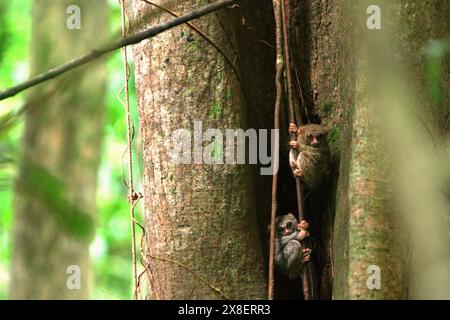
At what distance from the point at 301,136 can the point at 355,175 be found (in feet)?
2.59

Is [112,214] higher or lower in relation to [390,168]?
lower

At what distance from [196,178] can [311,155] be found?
70 cm

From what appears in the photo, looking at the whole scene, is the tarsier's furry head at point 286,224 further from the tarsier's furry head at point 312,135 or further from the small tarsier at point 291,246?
the tarsier's furry head at point 312,135

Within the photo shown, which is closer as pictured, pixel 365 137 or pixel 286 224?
pixel 365 137

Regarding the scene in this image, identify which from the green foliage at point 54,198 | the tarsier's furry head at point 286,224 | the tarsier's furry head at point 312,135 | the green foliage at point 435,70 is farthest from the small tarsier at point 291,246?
the green foliage at point 54,198

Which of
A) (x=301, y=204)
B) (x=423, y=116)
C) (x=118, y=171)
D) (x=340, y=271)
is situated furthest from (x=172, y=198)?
(x=118, y=171)

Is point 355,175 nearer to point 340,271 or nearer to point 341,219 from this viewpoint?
point 341,219

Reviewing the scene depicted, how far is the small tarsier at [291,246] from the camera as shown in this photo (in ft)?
13.1

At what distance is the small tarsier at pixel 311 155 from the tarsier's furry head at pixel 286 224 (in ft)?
0.75

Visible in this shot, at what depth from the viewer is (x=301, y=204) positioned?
402cm

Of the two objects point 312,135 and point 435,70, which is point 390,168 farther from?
point 312,135

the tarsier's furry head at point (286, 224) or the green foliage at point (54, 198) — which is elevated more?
the green foliage at point (54, 198)

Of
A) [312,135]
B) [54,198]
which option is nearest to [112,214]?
[312,135]

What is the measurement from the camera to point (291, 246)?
4031mm
